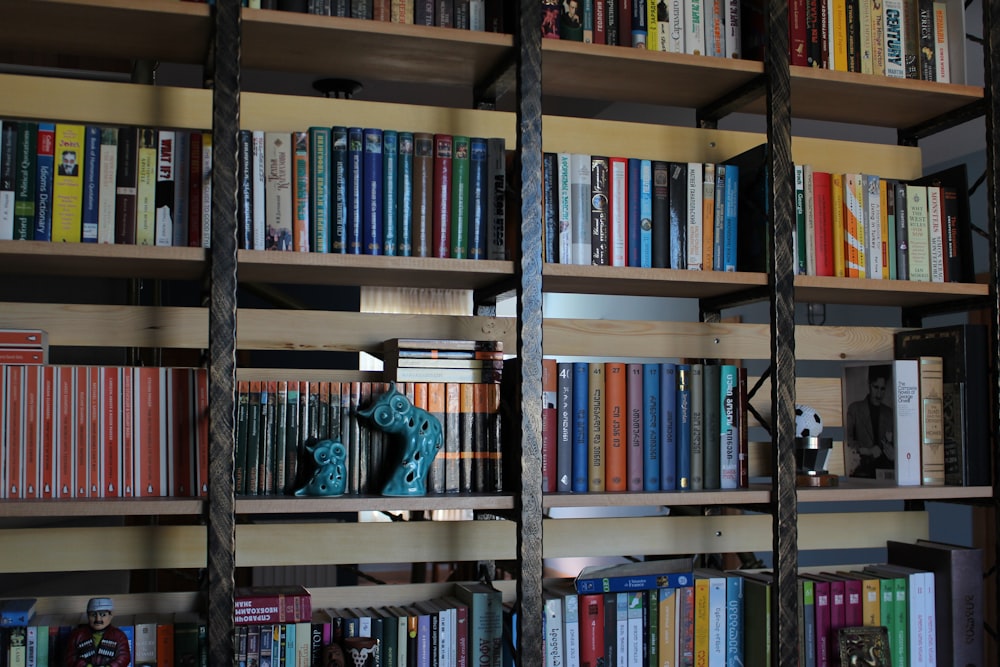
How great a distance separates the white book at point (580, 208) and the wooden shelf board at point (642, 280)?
2.1 inches

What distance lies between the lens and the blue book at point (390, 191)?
1.88m

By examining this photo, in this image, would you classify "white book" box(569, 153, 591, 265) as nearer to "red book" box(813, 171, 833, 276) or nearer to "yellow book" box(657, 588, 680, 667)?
"red book" box(813, 171, 833, 276)

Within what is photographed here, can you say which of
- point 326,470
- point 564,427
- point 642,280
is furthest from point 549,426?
point 326,470

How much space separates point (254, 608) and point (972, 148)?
14.3 feet

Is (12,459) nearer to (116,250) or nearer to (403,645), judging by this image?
(116,250)

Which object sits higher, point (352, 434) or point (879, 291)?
point (879, 291)

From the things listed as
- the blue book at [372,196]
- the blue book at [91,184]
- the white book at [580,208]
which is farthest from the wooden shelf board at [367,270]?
the blue book at [91,184]

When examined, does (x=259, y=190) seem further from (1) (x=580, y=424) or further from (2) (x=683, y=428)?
(2) (x=683, y=428)

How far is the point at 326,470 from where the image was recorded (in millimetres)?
1786

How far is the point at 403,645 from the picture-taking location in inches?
74.5

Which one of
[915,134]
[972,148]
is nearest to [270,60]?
[915,134]

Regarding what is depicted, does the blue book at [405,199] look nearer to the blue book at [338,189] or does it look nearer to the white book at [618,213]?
the blue book at [338,189]

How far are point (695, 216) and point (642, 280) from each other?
0.69 feet


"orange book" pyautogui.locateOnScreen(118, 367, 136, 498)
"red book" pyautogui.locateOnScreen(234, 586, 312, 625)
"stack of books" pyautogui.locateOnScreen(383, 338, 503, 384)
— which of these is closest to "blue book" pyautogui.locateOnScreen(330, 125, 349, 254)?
"stack of books" pyautogui.locateOnScreen(383, 338, 503, 384)
